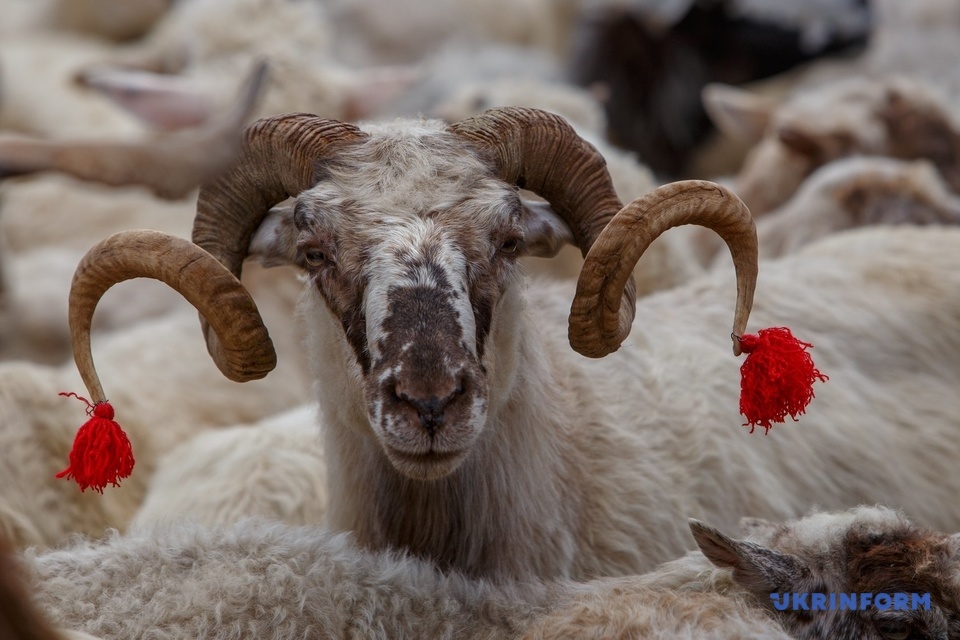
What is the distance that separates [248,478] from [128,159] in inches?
49.1

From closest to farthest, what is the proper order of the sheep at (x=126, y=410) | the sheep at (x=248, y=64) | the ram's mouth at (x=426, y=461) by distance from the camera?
the ram's mouth at (x=426, y=461) < the sheep at (x=126, y=410) < the sheep at (x=248, y=64)

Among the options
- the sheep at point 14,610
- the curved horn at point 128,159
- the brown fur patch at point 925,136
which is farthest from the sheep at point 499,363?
the brown fur patch at point 925,136

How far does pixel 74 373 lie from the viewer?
17.5 ft

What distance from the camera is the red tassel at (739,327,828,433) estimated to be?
313 centimetres

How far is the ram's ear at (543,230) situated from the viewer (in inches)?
142

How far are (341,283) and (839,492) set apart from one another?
2.06 metres

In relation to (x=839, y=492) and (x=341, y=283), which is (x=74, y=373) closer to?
(x=341, y=283)

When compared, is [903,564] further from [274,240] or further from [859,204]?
[859,204]

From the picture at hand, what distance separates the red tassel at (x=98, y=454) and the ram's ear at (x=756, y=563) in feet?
4.72

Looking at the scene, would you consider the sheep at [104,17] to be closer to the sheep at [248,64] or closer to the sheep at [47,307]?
the sheep at [248,64]

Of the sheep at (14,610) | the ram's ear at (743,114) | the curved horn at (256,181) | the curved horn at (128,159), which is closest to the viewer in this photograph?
the sheep at (14,610)

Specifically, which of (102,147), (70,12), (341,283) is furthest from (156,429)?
(70,12)

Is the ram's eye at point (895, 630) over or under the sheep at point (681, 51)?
under

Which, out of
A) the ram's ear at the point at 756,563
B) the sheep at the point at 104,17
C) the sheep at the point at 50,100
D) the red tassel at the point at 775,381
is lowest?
the ram's ear at the point at 756,563
